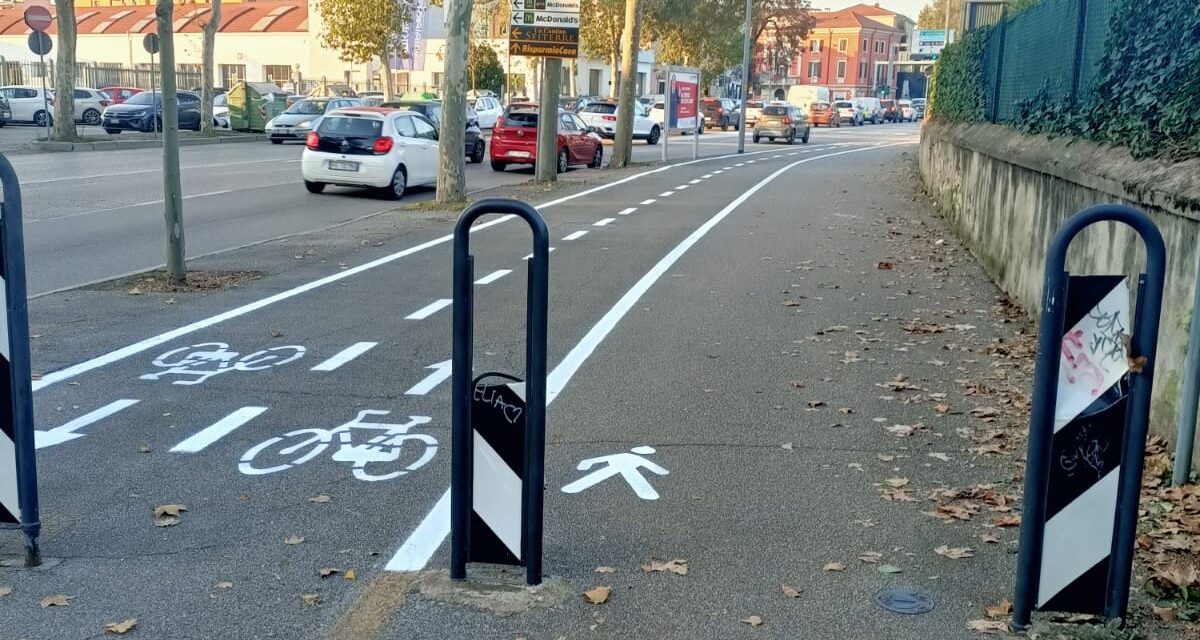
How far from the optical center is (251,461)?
583cm

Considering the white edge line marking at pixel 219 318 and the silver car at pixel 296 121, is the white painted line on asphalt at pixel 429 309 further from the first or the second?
the silver car at pixel 296 121

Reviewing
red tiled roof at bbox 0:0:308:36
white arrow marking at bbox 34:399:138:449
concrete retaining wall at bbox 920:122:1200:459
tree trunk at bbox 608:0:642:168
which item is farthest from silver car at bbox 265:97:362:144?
red tiled roof at bbox 0:0:308:36

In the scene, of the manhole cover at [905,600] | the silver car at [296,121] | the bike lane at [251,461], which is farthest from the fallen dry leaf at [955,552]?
the silver car at [296,121]

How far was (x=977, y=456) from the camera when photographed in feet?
19.9

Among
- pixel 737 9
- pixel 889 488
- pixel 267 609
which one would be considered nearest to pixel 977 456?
pixel 889 488

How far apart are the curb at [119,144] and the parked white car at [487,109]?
9051 millimetres

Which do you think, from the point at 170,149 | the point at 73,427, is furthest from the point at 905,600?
the point at 170,149

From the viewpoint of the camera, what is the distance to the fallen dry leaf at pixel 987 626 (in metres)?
4.07

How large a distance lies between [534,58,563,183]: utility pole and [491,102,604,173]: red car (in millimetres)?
2025

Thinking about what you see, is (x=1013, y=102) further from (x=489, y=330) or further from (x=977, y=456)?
(x=977, y=456)

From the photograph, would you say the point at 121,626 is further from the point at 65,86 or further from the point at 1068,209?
the point at 65,86

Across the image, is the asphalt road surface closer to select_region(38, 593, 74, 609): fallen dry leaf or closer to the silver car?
select_region(38, 593, 74, 609): fallen dry leaf

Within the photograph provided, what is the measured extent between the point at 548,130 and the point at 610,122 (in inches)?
834

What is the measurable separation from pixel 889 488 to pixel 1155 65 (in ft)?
11.4
